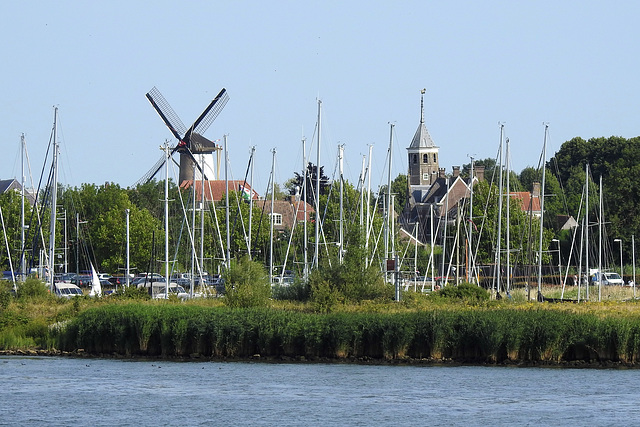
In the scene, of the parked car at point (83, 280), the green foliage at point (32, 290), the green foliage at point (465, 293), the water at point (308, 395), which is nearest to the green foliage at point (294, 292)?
the green foliage at point (465, 293)

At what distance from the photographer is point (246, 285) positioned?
2277 inches

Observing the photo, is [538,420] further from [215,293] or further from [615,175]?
[615,175]

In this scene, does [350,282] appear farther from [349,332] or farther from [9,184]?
[9,184]

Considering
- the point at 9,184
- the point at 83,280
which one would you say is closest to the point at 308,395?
the point at 83,280

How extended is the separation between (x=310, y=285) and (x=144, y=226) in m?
45.7

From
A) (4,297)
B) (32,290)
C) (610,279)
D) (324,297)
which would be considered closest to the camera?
(324,297)

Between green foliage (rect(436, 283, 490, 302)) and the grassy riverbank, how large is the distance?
5324 millimetres

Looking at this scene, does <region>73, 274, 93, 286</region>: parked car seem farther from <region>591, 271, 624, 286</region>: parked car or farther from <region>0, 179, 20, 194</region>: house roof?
<region>0, 179, 20, 194</region>: house roof

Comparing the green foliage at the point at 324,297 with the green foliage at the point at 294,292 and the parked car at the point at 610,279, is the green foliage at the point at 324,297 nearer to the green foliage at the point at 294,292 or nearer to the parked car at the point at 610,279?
the green foliage at the point at 294,292

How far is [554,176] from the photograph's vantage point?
166m

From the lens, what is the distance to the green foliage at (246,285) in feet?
186

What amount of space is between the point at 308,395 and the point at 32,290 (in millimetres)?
28511

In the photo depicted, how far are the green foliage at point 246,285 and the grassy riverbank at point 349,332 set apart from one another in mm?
1404

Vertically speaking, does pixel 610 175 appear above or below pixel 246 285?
above
